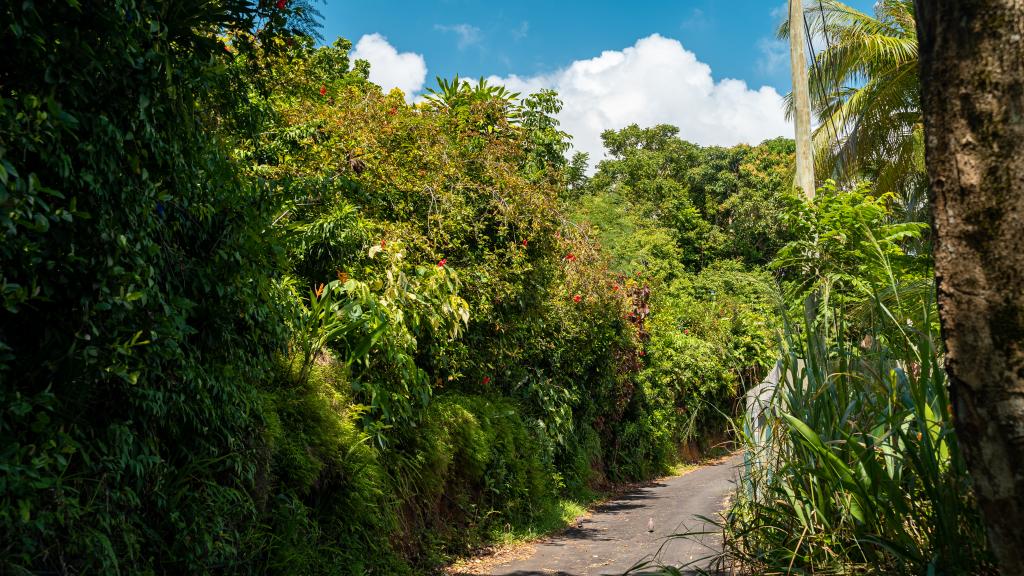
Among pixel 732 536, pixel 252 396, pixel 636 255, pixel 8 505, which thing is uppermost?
pixel 636 255

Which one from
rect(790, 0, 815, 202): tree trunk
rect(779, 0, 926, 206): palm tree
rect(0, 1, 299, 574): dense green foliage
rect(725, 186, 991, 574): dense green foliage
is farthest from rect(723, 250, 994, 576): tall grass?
rect(779, 0, 926, 206): palm tree

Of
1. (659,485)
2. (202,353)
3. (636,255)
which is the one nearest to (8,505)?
(202,353)

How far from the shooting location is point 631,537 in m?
10.5

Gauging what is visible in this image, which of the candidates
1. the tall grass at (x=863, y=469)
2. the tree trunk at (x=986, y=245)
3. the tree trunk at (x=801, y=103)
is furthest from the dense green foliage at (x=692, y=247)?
the tree trunk at (x=986, y=245)

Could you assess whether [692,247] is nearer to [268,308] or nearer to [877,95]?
[877,95]

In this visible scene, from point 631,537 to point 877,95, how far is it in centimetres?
1135

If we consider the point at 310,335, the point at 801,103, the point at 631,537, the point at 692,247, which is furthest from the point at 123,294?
the point at 692,247

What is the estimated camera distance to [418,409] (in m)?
8.55

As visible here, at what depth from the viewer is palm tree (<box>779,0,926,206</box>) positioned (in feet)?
53.8

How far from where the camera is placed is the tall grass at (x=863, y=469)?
3.15 m

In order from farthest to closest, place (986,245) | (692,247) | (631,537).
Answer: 1. (692,247)
2. (631,537)
3. (986,245)

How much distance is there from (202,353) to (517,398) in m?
8.08

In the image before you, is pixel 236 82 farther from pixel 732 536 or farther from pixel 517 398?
pixel 517 398

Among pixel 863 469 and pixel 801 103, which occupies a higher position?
pixel 801 103
